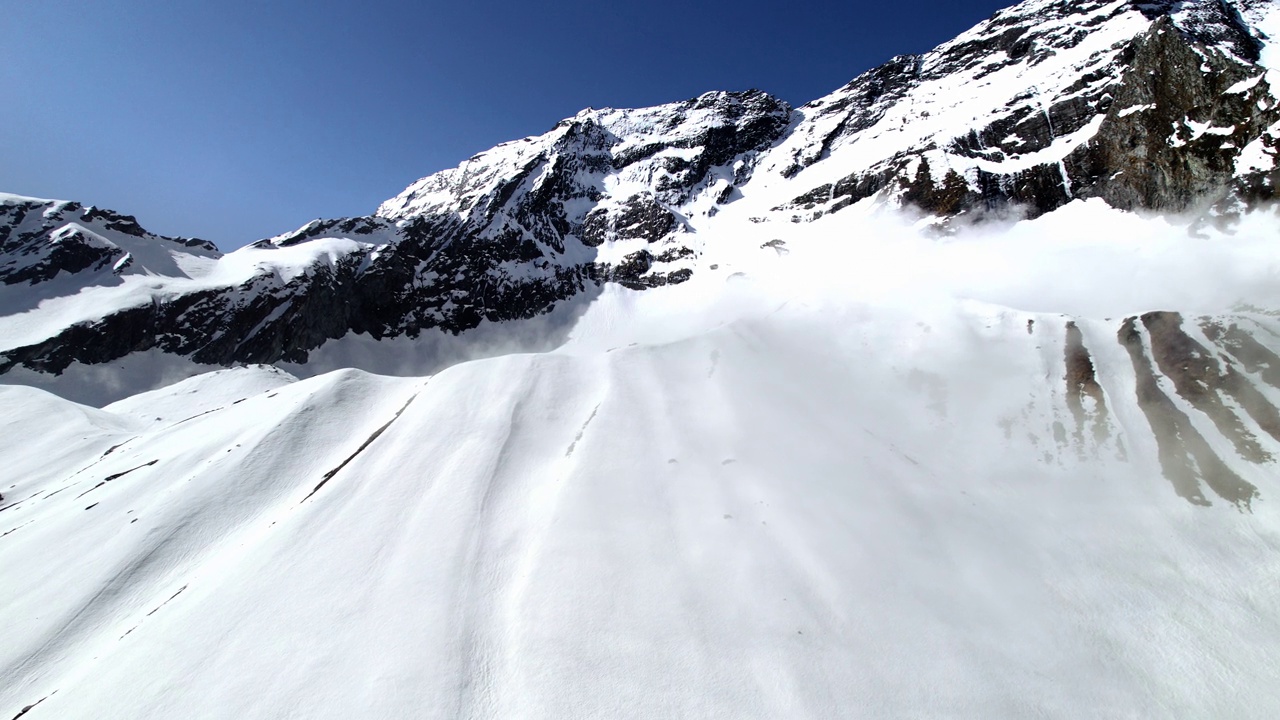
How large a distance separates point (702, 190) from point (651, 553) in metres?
135

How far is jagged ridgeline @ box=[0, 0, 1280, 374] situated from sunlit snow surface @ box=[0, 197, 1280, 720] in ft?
190

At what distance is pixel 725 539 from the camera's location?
16.1 meters

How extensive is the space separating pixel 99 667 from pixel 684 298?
9972 centimetres

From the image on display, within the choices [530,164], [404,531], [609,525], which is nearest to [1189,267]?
[609,525]

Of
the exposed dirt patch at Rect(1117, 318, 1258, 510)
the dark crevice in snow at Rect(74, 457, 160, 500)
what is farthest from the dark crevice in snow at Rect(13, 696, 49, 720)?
the exposed dirt patch at Rect(1117, 318, 1258, 510)

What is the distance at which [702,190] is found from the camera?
452 feet

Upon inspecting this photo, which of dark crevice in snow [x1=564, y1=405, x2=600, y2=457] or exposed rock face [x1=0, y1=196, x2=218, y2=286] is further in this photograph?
exposed rock face [x1=0, y1=196, x2=218, y2=286]

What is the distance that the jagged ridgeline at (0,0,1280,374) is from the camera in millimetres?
66438

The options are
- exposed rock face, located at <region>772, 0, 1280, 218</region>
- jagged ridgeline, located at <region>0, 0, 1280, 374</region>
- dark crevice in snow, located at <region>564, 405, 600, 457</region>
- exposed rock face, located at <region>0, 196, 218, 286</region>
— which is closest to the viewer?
dark crevice in snow, located at <region>564, 405, 600, 457</region>

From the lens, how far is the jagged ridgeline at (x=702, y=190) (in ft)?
218

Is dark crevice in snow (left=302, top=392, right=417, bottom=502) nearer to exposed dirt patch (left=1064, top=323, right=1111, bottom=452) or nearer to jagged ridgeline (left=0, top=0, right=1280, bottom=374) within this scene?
exposed dirt patch (left=1064, top=323, right=1111, bottom=452)

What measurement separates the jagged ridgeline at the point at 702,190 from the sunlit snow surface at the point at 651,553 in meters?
57.9

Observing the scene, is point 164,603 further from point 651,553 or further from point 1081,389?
point 1081,389

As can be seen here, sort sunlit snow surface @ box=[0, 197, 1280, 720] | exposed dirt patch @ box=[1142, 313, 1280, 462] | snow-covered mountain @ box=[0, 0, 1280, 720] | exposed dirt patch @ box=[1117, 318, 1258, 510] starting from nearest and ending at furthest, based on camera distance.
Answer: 1. sunlit snow surface @ box=[0, 197, 1280, 720]
2. snow-covered mountain @ box=[0, 0, 1280, 720]
3. exposed dirt patch @ box=[1117, 318, 1258, 510]
4. exposed dirt patch @ box=[1142, 313, 1280, 462]
